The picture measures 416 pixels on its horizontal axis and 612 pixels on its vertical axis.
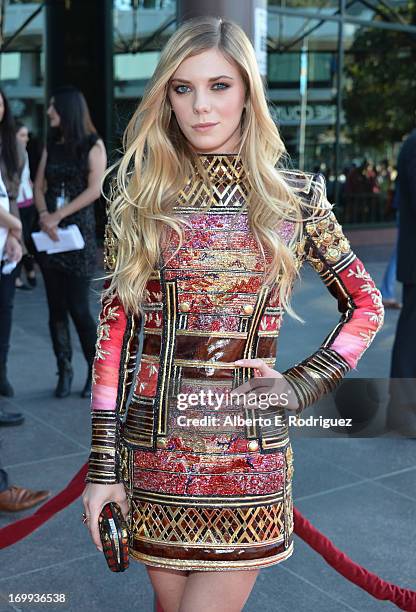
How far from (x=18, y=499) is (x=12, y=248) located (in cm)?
169

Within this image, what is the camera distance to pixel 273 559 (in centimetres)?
200

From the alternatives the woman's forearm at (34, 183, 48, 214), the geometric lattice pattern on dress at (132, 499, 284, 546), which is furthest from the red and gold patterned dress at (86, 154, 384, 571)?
the woman's forearm at (34, 183, 48, 214)

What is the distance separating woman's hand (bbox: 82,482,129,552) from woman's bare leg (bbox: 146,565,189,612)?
0.51 feet

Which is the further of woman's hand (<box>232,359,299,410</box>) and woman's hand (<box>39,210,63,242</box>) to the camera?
woman's hand (<box>39,210,63,242</box>)

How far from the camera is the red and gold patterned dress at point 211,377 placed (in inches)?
76.7

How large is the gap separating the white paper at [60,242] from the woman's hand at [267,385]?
373cm

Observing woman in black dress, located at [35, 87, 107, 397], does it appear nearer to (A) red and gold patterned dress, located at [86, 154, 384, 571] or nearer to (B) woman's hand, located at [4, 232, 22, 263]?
(B) woman's hand, located at [4, 232, 22, 263]

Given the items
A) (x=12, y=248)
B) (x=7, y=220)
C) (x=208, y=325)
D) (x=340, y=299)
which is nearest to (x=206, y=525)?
(x=208, y=325)

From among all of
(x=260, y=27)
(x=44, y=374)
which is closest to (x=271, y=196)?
(x=260, y=27)

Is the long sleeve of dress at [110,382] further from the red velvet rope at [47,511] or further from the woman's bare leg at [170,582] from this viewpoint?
the red velvet rope at [47,511]

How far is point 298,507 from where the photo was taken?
4.16 meters

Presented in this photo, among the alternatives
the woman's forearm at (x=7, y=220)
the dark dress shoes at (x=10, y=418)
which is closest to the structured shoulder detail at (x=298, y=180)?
the woman's forearm at (x=7, y=220)

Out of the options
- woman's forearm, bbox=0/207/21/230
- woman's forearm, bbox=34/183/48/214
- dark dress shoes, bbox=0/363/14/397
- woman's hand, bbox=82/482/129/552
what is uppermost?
woman's forearm, bbox=34/183/48/214

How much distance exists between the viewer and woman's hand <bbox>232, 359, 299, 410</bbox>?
1.94 m
